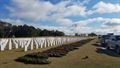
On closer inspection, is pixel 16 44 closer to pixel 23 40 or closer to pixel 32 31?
pixel 23 40

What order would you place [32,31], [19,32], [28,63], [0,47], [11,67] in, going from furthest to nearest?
[32,31] < [19,32] < [0,47] < [28,63] < [11,67]

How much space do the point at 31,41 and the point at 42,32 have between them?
90737 mm

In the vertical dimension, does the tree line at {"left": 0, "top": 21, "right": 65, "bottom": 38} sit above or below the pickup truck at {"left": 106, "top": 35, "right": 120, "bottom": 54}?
above

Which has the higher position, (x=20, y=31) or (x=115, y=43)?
(x=20, y=31)

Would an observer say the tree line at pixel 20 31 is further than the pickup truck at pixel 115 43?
Yes

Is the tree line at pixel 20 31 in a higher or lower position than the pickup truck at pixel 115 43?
higher

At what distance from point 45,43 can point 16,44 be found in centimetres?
800

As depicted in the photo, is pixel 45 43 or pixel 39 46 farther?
pixel 45 43

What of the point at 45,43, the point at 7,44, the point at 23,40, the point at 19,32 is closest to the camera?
the point at 7,44

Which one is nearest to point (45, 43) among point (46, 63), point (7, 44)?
point (7, 44)

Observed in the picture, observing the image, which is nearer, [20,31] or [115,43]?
[115,43]

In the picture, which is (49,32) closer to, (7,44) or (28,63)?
(7,44)

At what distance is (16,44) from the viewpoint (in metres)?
30.2

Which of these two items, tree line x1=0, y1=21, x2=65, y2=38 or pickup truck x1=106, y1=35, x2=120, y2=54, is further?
tree line x1=0, y1=21, x2=65, y2=38
